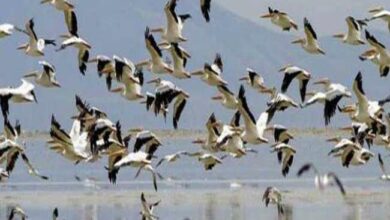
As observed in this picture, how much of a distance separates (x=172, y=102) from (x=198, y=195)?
1522 centimetres

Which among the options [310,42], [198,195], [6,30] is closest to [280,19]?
[310,42]

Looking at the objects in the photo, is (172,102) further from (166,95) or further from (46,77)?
(46,77)

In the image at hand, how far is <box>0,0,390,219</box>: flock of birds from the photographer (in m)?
20.8

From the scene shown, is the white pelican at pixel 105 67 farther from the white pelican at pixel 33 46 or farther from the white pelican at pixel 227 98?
the white pelican at pixel 227 98

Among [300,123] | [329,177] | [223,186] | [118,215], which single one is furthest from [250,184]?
[300,123]

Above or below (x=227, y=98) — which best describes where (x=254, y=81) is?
above

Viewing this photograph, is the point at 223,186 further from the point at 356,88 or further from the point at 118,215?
the point at 356,88

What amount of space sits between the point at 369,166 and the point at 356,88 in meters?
33.7

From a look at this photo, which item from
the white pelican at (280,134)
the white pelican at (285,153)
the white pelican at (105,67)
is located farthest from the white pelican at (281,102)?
the white pelican at (105,67)

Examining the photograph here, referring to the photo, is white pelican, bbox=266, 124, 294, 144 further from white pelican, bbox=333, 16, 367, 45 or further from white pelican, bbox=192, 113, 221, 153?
white pelican, bbox=333, 16, 367, 45

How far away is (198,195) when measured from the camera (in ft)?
122

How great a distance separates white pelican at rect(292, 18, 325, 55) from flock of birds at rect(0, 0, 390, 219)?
0.05 feet

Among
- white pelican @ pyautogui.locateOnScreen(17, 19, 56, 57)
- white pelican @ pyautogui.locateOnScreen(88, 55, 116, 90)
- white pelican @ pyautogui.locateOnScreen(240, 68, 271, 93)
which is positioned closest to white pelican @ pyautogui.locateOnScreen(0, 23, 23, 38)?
white pelican @ pyautogui.locateOnScreen(17, 19, 56, 57)

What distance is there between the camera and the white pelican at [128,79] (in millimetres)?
21391
